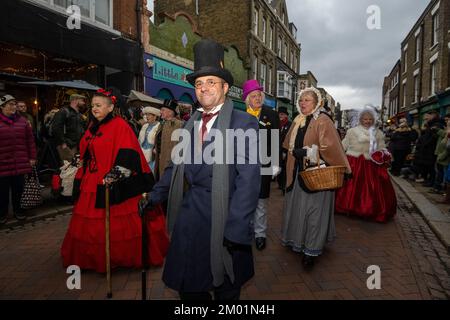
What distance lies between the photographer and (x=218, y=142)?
1.92 m

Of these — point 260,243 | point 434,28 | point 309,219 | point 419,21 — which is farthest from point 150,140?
point 419,21

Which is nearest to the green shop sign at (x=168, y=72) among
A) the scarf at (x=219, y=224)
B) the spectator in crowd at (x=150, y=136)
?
the spectator in crowd at (x=150, y=136)

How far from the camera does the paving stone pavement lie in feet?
9.72

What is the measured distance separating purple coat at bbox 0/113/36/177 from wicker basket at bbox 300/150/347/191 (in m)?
4.63

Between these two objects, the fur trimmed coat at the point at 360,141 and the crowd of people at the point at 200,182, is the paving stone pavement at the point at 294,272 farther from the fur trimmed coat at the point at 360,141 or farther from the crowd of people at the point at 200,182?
the fur trimmed coat at the point at 360,141

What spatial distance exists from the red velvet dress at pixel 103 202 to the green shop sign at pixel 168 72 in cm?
953

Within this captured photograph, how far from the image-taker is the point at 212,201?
1.90 meters

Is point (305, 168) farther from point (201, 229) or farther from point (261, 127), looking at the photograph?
point (201, 229)

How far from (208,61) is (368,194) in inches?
180

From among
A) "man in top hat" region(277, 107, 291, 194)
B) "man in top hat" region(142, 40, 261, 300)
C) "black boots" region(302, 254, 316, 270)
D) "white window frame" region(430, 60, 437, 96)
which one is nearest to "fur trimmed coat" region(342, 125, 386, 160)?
Result: "man in top hat" region(277, 107, 291, 194)

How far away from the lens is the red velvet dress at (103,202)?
3135 millimetres

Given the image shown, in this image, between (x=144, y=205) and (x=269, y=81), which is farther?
(x=269, y=81)
